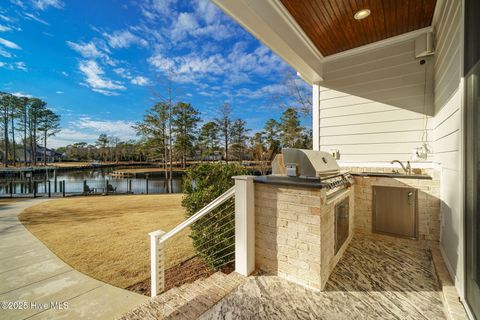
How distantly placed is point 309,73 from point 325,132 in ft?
4.03

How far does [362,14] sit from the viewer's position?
2619 mm

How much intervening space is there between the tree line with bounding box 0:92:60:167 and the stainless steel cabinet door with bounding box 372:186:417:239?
36.3 metres

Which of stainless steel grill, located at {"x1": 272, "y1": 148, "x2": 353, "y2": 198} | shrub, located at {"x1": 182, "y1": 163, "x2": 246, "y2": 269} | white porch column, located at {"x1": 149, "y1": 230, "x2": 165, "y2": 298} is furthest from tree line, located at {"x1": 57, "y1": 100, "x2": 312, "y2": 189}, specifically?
white porch column, located at {"x1": 149, "y1": 230, "x2": 165, "y2": 298}

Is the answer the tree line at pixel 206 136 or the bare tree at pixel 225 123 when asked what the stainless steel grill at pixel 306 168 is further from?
the bare tree at pixel 225 123

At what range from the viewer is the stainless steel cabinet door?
2.79 m

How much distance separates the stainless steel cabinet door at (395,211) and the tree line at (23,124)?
36.3 metres

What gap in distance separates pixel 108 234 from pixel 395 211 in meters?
6.29

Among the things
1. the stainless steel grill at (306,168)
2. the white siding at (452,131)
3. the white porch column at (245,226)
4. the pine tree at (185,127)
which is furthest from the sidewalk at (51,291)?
the pine tree at (185,127)

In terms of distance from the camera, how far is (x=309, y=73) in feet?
12.3

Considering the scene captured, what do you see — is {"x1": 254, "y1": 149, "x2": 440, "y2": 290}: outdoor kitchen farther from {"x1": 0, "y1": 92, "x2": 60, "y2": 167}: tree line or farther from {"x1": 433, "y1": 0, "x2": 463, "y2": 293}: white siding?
{"x1": 0, "y1": 92, "x2": 60, "y2": 167}: tree line

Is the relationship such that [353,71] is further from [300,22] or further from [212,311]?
[212,311]

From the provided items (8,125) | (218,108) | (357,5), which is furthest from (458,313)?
(8,125)

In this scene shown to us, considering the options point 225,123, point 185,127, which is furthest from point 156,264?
point 225,123

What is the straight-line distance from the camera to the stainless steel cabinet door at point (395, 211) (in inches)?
110
